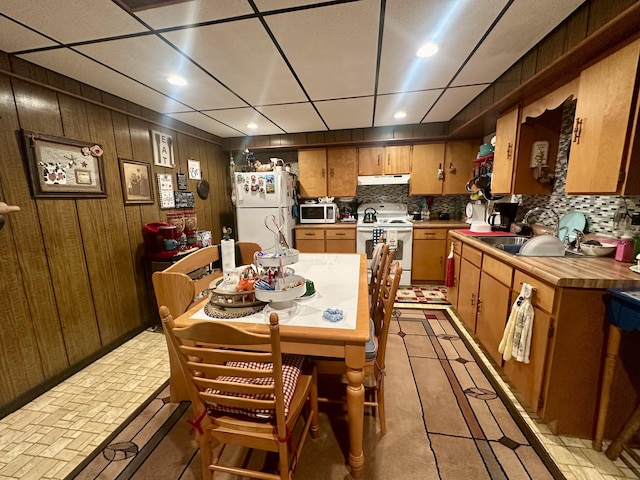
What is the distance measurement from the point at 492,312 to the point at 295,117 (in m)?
2.86

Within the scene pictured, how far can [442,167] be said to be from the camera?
147 inches

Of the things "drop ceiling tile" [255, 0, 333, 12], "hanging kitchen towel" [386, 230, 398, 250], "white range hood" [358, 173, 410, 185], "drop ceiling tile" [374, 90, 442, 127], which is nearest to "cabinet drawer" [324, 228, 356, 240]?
"hanging kitchen towel" [386, 230, 398, 250]

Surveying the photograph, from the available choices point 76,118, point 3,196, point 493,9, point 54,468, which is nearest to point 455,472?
point 54,468

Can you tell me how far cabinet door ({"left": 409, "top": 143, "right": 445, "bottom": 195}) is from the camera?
372cm

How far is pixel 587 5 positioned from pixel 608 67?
33 centimetres

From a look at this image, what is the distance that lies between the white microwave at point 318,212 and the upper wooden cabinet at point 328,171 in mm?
184

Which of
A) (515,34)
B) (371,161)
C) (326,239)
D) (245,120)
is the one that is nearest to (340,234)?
(326,239)

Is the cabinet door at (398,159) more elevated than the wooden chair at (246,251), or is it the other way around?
the cabinet door at (398,159)

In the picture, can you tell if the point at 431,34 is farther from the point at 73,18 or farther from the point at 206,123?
the point at 206,123

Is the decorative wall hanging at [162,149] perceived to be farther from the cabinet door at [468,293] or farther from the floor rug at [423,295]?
the cabinet door at [468,293]

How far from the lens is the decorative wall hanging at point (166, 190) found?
2922mm

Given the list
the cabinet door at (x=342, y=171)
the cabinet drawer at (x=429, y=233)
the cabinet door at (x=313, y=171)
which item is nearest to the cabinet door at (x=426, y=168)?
the cabinet drawer at (x=429, y=233)

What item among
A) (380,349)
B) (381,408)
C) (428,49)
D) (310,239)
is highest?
(428,49)

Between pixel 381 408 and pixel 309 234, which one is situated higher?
pixel 309 234
